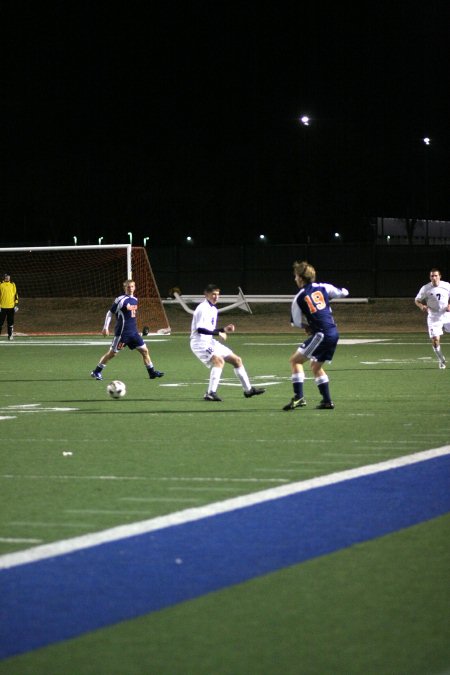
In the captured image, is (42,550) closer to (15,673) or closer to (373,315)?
(15,673)

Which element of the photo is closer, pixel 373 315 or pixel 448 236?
pixel 373 315

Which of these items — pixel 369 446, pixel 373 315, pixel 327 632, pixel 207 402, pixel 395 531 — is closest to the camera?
pixel 327 632

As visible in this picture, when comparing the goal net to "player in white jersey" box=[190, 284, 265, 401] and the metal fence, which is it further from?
"player in white jersey" box=[190, 284, 265, 401]

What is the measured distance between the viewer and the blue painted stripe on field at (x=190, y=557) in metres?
5.79

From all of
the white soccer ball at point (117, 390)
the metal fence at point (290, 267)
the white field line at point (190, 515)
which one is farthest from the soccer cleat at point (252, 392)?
the metal fence at point (290, 267)

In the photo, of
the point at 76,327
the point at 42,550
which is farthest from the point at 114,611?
the point at 76,327

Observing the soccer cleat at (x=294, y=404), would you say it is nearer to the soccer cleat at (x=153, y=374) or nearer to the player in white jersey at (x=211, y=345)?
the player in white jersey at (x=211, y=345)

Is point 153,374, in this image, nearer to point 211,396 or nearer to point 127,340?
point 127,340

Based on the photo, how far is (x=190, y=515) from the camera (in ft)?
27.4

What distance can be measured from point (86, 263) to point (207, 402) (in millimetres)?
44026

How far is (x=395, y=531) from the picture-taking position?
7.79 metres

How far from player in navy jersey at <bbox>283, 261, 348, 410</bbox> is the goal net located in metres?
27.2

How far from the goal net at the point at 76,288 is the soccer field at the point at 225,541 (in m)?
29.8

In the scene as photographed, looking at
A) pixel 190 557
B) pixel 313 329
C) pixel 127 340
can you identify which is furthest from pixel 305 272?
pixel 190 557
